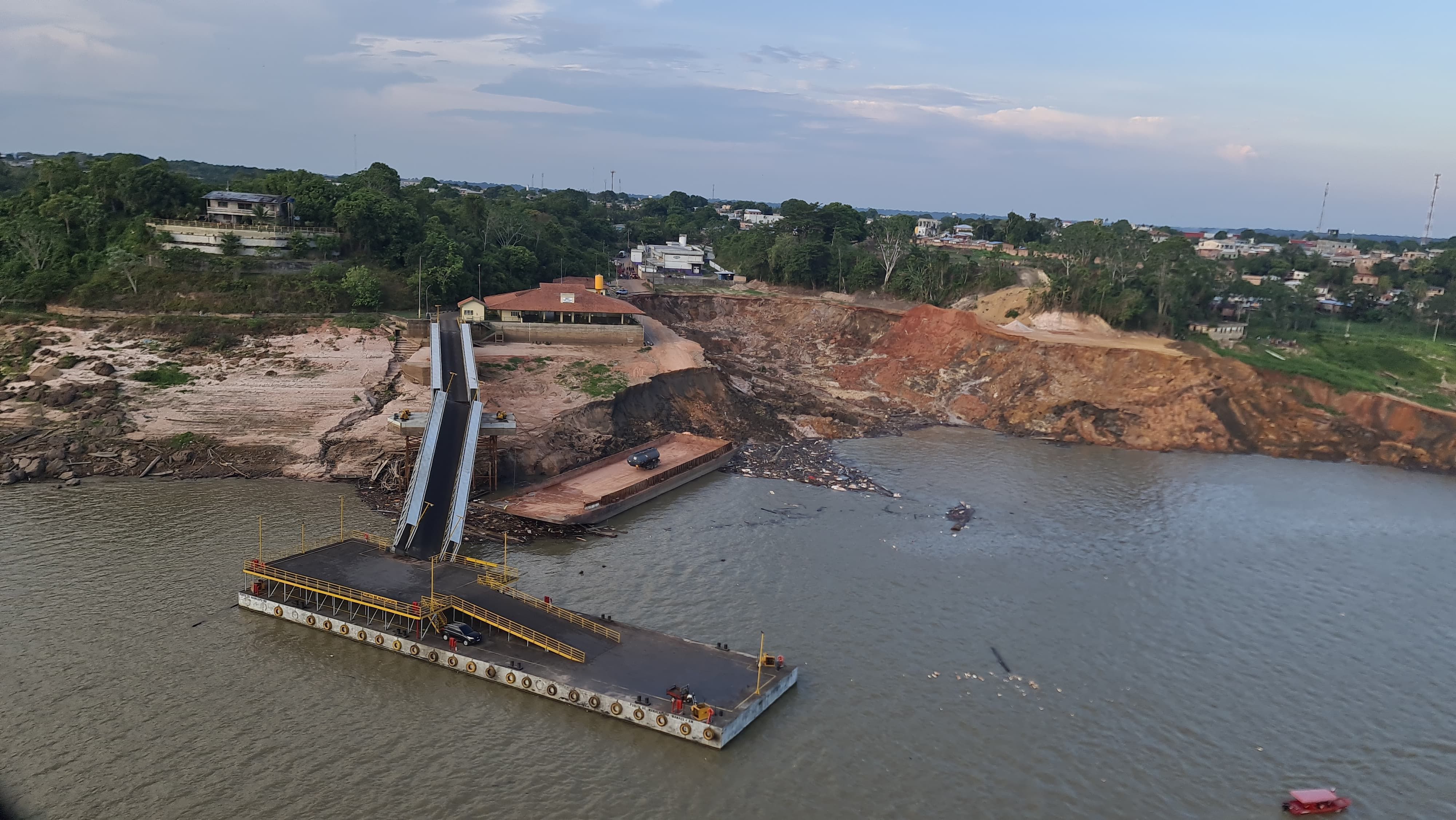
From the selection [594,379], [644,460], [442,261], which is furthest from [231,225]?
[644,460]

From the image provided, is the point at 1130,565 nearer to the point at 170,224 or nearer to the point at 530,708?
the point at 530,708

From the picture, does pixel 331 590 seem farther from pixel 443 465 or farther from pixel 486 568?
pixel 443 465

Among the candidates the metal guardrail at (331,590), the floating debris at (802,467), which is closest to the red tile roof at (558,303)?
the floating debris at (802,467)

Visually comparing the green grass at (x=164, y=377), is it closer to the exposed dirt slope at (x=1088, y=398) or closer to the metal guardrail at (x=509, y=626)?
the metal guardrail at (x=509, y=626)

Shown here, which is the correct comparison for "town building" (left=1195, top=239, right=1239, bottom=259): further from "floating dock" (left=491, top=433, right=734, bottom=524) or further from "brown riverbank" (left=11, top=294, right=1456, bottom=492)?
"floating dock" (left=491, top=433, right=734, bottom=524)

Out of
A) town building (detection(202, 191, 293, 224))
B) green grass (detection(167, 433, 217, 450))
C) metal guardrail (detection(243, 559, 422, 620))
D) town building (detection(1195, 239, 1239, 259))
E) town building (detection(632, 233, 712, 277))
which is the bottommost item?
metal guardrail (detection(243, 559, 422, 620))

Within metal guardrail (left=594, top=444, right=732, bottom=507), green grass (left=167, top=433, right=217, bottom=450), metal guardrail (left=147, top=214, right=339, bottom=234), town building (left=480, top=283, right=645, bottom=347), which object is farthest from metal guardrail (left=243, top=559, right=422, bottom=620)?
metal guardrail (left=147, top=214, right=339, bottom=234)
